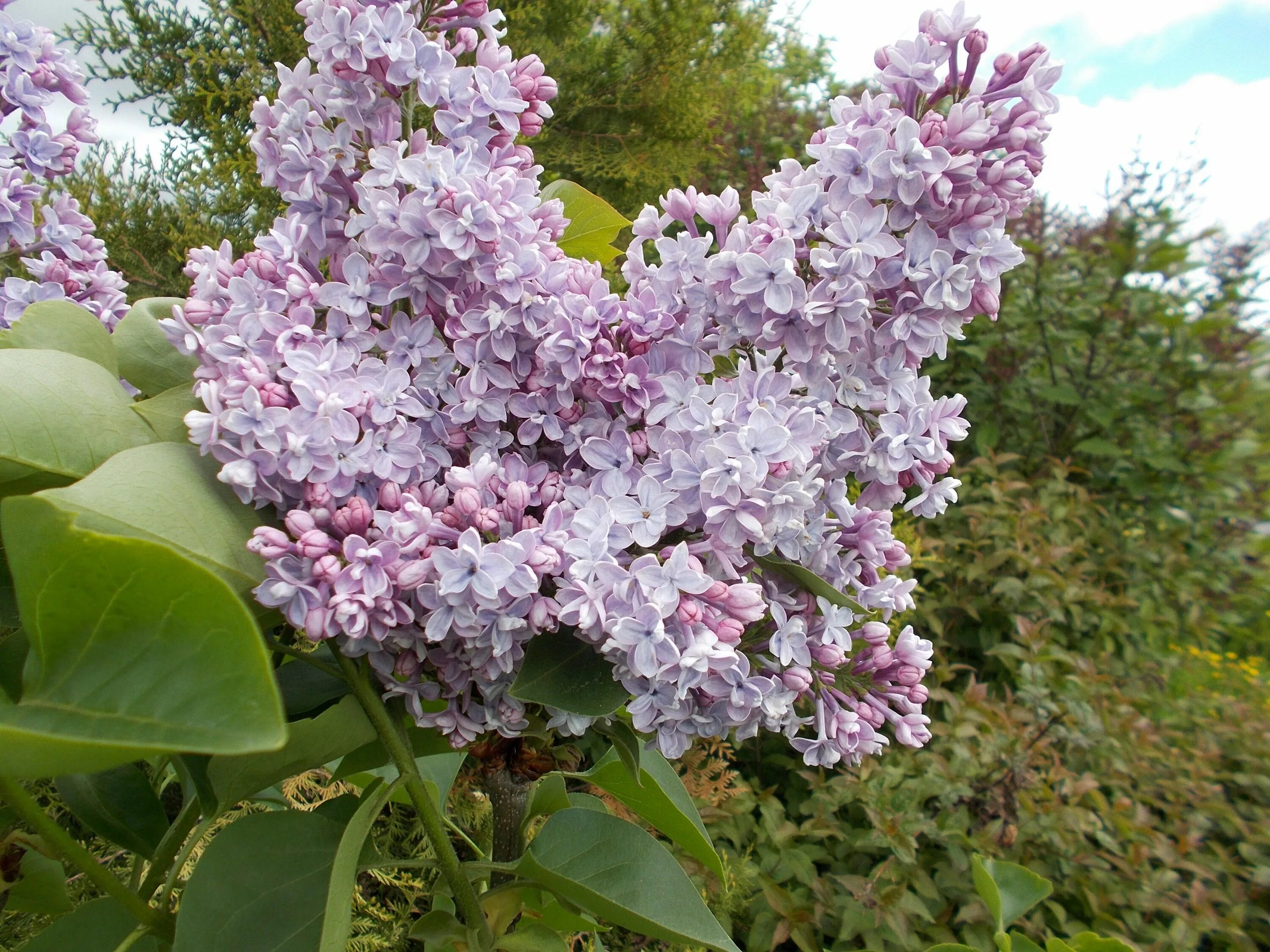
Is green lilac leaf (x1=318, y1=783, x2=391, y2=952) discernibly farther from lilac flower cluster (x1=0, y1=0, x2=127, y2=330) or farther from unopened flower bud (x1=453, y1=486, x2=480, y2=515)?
lilac flower cluster (x1=0, y1=0, x2=127, y2=330)

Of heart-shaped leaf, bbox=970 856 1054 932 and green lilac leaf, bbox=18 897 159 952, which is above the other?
heart-shaped leaf, bbox=970 856 1054 932

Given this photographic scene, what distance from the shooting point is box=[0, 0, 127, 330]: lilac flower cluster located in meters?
0.56

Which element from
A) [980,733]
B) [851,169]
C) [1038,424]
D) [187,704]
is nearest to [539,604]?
[187,704]

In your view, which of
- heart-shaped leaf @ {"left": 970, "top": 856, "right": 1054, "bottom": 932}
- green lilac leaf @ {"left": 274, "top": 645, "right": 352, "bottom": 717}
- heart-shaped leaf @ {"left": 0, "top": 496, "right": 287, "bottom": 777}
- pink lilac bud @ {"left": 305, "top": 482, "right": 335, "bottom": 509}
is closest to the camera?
heart-shaped leaf @ {"left": 0, "top": 496, "right": 287, "bottom": 777}

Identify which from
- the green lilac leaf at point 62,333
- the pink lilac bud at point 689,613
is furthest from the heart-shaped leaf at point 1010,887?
the green lilac leaf at point 62,333

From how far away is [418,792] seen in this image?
40 centimetres

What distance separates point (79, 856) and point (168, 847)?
0.32 feet

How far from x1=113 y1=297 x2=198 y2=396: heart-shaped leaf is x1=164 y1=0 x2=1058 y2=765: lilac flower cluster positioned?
0.11 feet

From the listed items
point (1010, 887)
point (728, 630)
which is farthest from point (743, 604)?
point (1010, 887)

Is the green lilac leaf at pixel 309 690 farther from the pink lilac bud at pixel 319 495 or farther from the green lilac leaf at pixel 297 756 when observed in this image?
the pink lilac bud at pixel 319 495

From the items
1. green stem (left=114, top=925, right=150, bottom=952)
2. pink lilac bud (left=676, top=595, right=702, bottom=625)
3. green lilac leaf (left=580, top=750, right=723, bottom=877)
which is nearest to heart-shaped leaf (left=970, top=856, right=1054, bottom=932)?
green lilac leaf (left=580, top=750, right=723, bottom=877)

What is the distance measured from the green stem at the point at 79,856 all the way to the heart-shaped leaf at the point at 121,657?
0.10m

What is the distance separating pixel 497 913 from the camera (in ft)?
1.54

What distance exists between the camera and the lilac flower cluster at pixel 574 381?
350 millimetres
